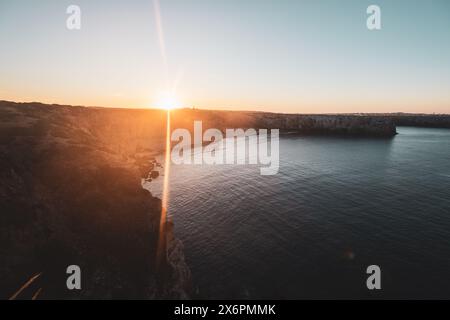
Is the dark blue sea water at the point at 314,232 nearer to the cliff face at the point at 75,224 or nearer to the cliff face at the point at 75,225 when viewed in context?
the cliff face at the point at 75,224

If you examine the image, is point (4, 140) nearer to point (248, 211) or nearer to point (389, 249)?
point (248, 211)

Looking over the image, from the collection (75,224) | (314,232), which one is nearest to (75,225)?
(75,224)

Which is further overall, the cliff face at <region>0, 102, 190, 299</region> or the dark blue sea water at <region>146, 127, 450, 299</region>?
the dark blue sea water at <region>146, 127, 450, 299</region>

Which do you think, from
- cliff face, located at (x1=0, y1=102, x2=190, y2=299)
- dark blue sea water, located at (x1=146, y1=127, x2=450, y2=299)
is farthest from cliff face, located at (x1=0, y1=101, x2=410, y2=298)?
dark blue sea water, located at (x1=146, y1=127, x2=450, y2=299)

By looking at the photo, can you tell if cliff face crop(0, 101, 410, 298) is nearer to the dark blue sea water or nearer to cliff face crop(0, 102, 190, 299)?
cliff face crop(0, 102, 190, 299)

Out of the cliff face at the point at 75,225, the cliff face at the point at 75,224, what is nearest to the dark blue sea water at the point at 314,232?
the cliff face at the point at 75,224
